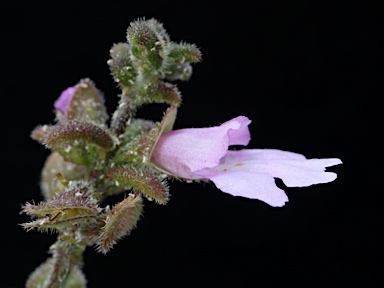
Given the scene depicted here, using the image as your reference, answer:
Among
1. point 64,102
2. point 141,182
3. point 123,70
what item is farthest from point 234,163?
point 64,102

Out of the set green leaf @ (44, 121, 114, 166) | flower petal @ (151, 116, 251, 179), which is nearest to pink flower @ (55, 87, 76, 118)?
green leaf @ (44, 121, 114, 166)

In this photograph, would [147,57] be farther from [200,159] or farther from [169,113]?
[200,159]

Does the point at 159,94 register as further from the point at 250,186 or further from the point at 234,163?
the point at 250,186

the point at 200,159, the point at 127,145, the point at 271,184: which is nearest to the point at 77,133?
the point at 127,145

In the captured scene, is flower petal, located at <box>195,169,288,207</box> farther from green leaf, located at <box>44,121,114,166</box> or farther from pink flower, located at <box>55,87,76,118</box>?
pink flower, located at <box>55,87,76,118</box>

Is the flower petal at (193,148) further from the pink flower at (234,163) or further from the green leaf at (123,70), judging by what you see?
the green leaf at (123,70)

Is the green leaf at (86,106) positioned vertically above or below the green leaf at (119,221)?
above

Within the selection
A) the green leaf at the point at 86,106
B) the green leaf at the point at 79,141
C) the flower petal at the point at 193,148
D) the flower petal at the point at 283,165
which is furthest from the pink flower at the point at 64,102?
the flower petal at the point at 283,165

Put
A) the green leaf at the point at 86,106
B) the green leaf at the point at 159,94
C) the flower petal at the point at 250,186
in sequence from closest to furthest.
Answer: the flower petal at the point at 250,186
the green leaf at the point at 159,94
the green leaf at the point at 86,106
